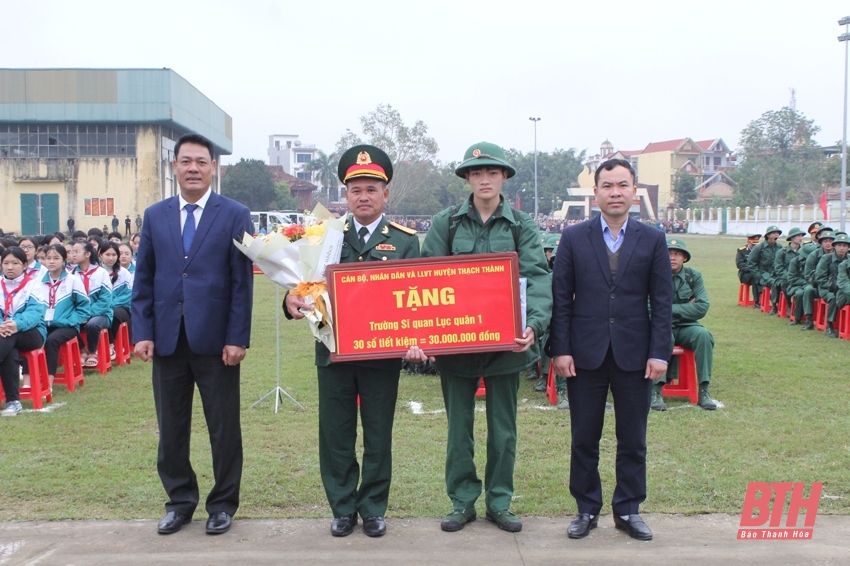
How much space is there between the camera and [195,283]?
4.30m

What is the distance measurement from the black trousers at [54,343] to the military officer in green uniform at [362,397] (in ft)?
15.8

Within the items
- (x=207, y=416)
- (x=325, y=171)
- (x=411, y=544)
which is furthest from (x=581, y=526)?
(x=325, y=171)

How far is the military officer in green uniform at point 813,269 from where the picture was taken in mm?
12805

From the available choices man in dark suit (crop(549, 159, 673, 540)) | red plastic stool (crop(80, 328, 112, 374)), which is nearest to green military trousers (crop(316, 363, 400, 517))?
man in dark suit (crop(549, 159, 673, 540))

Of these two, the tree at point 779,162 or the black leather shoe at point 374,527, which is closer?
the black leather shoe at point 374,527

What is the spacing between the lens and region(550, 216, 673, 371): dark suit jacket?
4.25m

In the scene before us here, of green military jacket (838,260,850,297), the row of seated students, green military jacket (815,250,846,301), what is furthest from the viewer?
green military jacket (815,250,846,301)

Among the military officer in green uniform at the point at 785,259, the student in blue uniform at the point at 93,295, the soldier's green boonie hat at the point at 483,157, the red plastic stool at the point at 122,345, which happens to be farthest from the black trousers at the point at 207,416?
the military officer in green uniform at the point at 785,259

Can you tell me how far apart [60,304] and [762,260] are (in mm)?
12673

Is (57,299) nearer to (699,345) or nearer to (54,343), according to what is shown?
(54,343)

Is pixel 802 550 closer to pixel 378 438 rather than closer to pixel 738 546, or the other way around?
pixel 738 546

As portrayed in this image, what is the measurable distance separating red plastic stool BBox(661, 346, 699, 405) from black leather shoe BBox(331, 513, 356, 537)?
419 centimetres

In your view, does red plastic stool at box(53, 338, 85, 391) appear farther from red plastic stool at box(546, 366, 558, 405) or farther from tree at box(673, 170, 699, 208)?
tree at box(673, 170, 699, 208)

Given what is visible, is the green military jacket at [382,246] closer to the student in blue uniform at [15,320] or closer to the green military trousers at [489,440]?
the green military trousers at [489,440]
